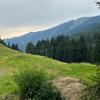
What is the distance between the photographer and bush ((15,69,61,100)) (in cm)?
2086

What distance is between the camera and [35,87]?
72.7 feet

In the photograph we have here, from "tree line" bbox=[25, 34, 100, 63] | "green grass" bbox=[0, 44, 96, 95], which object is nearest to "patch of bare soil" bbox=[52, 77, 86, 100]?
"green grass" bbox=[0, 44, 96, 95]

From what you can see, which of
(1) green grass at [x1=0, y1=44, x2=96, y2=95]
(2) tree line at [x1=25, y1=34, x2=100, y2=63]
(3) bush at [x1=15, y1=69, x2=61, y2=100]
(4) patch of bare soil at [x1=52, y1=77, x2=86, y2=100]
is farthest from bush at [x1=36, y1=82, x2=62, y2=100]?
(2) tree line at [x1=25, y1=34, x2=100, y2=63]

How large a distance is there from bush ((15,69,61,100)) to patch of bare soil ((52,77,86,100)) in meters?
0.39

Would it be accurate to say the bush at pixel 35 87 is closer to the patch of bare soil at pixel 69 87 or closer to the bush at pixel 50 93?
the bush at pixel 50 93

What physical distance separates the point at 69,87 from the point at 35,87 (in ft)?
6.10

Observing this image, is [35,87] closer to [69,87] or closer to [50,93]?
[50,93]

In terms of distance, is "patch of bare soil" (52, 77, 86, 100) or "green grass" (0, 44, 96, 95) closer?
"patch of bare soil" (52, 77, 86, 100)

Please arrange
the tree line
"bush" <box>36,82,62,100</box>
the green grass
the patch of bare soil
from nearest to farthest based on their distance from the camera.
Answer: the patch of bare soil < "bush" <box>36,82,62,100</box> < the green grass < the tree line

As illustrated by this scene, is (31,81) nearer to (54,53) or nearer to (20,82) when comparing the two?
(20,82)

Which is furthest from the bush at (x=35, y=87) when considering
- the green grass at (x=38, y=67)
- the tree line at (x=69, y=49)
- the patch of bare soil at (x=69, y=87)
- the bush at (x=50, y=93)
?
the tree line at (x=69, y=49)

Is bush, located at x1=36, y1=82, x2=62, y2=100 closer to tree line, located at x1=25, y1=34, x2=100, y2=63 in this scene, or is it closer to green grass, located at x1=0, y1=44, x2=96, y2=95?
green grass, located at x1=0, y1=44, x2=96, y2=95

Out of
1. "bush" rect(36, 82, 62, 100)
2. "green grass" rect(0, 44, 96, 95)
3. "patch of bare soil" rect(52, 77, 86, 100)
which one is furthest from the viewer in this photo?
"green grass" rect(0, 44, 96, 95)

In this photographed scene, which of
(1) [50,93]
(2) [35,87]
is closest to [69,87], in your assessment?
(1) [50,93]
